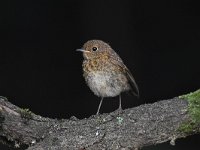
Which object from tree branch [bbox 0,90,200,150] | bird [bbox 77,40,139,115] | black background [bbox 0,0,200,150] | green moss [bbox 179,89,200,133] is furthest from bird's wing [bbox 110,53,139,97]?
black background [bbox 0,0,200,150]

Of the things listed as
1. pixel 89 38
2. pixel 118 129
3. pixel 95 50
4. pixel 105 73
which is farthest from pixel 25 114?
pixel 89 38

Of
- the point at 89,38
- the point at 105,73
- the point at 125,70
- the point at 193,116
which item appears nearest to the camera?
the point at 193,116

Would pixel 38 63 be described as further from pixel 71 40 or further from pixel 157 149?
pixel 157 149

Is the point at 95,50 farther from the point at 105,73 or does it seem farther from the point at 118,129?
the point at 118,129

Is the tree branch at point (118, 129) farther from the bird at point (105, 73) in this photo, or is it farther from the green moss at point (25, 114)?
the bird at point (105, 73)

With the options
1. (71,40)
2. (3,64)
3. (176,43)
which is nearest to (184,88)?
(176,43)

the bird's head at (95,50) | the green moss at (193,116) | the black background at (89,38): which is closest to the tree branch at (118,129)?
the green moss at (193,116)
